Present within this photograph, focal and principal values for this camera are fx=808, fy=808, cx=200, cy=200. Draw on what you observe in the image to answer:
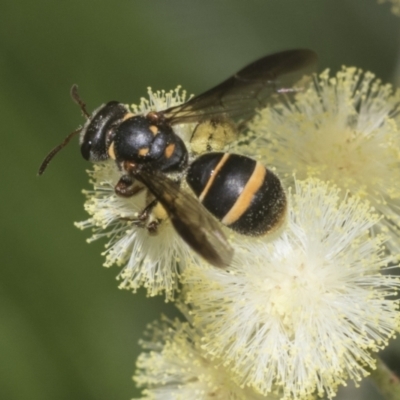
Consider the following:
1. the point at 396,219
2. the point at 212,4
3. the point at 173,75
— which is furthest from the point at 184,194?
the point at 212,4

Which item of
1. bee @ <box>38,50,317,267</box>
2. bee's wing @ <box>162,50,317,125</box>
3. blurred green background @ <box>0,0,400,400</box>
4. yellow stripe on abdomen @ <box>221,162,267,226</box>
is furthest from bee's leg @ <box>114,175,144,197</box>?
blurred green background @ <box>0,0,400,400</box>

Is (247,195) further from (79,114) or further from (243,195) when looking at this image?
(79,114)

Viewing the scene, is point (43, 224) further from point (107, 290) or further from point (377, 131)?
point (377, 131)

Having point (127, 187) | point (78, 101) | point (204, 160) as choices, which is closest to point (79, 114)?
point (78, 101)

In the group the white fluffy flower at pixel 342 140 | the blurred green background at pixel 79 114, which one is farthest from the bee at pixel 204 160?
the blurred green background at pixel 79 114

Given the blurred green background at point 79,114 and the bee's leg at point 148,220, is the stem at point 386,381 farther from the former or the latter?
the bee's leg at point 148,220

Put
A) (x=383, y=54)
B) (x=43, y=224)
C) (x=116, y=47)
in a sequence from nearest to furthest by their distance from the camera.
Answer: (x=43, y=224), (x=116, y=47), (x=383, y=54)
